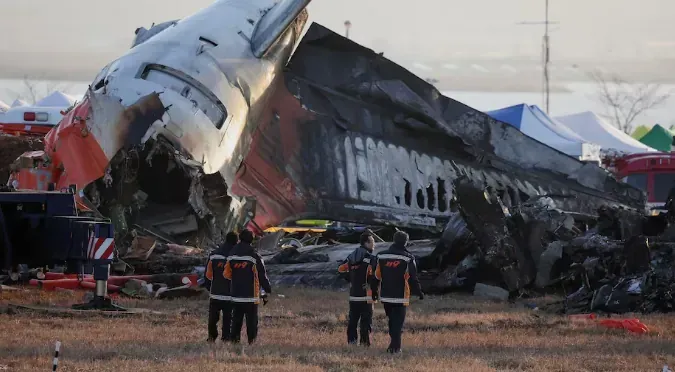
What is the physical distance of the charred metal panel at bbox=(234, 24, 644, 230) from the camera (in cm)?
2739

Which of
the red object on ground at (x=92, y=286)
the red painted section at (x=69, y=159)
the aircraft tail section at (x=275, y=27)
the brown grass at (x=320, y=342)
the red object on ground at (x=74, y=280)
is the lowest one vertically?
the brown grass at (x=320, y=342)

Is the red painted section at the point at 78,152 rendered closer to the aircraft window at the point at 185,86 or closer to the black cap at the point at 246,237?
the aircraft window at the point at 185,86

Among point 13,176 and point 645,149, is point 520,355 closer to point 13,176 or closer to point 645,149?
point 13,176

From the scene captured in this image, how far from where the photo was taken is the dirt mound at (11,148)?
36188mm

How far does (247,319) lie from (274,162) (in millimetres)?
14739

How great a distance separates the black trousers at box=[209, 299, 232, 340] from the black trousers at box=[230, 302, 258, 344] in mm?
92

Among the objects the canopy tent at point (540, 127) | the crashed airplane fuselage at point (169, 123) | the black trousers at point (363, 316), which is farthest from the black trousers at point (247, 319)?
the canopy tent at point (540, 127)

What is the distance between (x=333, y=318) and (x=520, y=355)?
4045 mm

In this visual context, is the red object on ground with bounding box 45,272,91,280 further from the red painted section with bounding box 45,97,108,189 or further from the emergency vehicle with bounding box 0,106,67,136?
the emergency vehicle with bounding box 0,106,67,136

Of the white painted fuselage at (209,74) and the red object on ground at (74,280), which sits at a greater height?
the white painted fuselage at (209,74)

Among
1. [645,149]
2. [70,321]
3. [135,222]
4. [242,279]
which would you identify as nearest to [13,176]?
[135,222]

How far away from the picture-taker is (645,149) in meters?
50.6

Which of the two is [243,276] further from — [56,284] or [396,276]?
[56,284]

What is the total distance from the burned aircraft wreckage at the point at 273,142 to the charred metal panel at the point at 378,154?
30 mm
